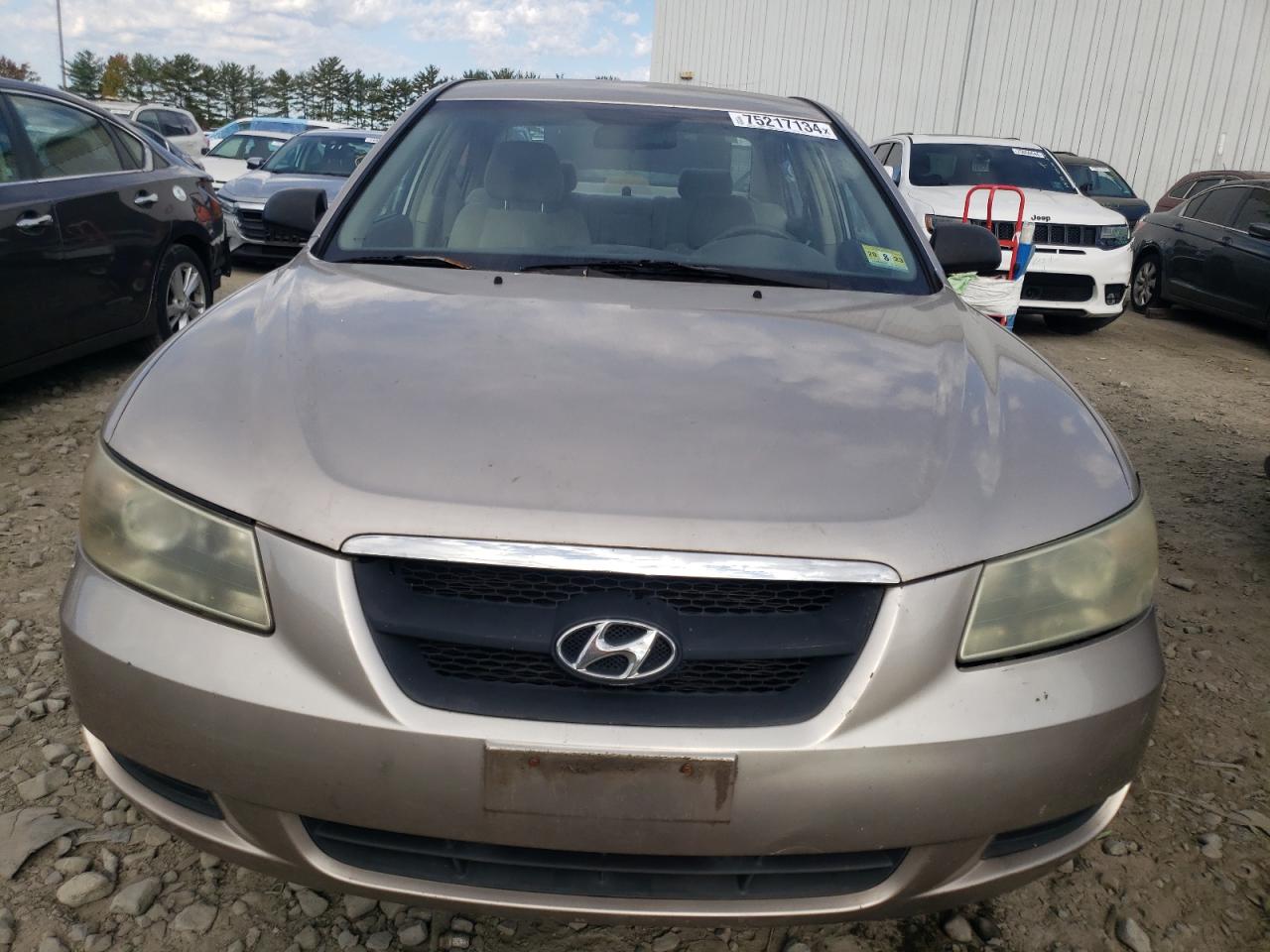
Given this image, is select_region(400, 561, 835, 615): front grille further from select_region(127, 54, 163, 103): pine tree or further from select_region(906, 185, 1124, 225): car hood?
select_region(127, 54, 163, 103): pine tree

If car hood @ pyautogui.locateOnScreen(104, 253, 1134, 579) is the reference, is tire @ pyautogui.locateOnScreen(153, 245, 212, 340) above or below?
below

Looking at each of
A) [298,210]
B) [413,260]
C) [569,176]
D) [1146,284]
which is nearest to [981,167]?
[1146,284]

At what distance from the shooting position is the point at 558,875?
4.63ft

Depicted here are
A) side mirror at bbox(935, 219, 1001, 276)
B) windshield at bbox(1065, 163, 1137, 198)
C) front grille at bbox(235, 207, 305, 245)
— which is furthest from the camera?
windshield at bbox(1065, 163, 1137, 198)

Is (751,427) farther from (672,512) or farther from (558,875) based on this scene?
(558,875)

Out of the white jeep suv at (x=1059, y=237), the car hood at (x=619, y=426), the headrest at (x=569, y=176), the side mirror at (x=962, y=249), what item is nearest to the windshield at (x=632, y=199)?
the headrest at (x=569, y=176)

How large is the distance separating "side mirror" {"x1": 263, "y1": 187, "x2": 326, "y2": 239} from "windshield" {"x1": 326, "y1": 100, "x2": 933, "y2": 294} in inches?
12.4

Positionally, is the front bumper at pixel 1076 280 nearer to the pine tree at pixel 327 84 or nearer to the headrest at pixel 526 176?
the headrest at pixel 526 176

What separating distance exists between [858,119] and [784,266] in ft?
68.6

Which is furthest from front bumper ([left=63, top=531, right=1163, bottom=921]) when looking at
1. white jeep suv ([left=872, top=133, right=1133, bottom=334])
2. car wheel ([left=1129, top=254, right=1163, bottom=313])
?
car wheel ([left=1129, top=254, right=1163, bottom=313])

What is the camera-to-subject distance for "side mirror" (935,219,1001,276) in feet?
8.94

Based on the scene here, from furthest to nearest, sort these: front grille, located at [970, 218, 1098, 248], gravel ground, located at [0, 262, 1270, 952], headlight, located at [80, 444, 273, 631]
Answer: front grille, located at [970, 218, 1098, 248] → gravel ground, located at [0, 262, 1270, 952] → headlight, located at [80, 444, 273, 631]

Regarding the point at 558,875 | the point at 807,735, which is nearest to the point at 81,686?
the point at 558,875

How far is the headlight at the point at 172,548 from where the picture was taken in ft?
4.63
